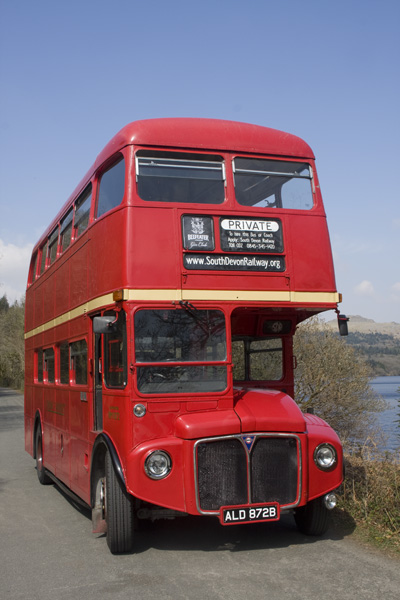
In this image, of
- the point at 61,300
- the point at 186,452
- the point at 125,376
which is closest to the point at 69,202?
the point at 61,300

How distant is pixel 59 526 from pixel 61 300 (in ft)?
10.7

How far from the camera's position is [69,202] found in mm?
9820

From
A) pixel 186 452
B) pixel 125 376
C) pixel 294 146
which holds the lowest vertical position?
pixel 186 452

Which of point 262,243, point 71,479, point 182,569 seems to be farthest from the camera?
point 71,479

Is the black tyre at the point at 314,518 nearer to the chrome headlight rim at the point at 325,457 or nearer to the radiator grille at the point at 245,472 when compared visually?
the chrome headlight rim at the point at 325,457

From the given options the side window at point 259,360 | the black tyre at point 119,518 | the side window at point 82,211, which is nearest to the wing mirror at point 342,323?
the side window at point 259,360

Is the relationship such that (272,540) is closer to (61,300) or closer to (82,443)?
(82,443)

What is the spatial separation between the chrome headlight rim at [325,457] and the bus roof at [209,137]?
122 inches

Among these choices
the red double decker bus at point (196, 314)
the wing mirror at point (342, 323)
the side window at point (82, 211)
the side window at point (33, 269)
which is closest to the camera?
the red double decker bus at point (196, 314)

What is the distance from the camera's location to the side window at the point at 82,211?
8.36 metres

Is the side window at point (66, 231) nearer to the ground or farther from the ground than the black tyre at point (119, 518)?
farther from the ground

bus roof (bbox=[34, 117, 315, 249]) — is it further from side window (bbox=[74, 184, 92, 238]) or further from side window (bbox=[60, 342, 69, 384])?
side window (bbox=[60, 342, 69, 384])

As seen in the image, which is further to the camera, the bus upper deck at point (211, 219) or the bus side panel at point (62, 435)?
the bus side panel at point (62, 435)

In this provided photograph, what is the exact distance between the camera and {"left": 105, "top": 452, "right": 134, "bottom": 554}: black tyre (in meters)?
6.25
